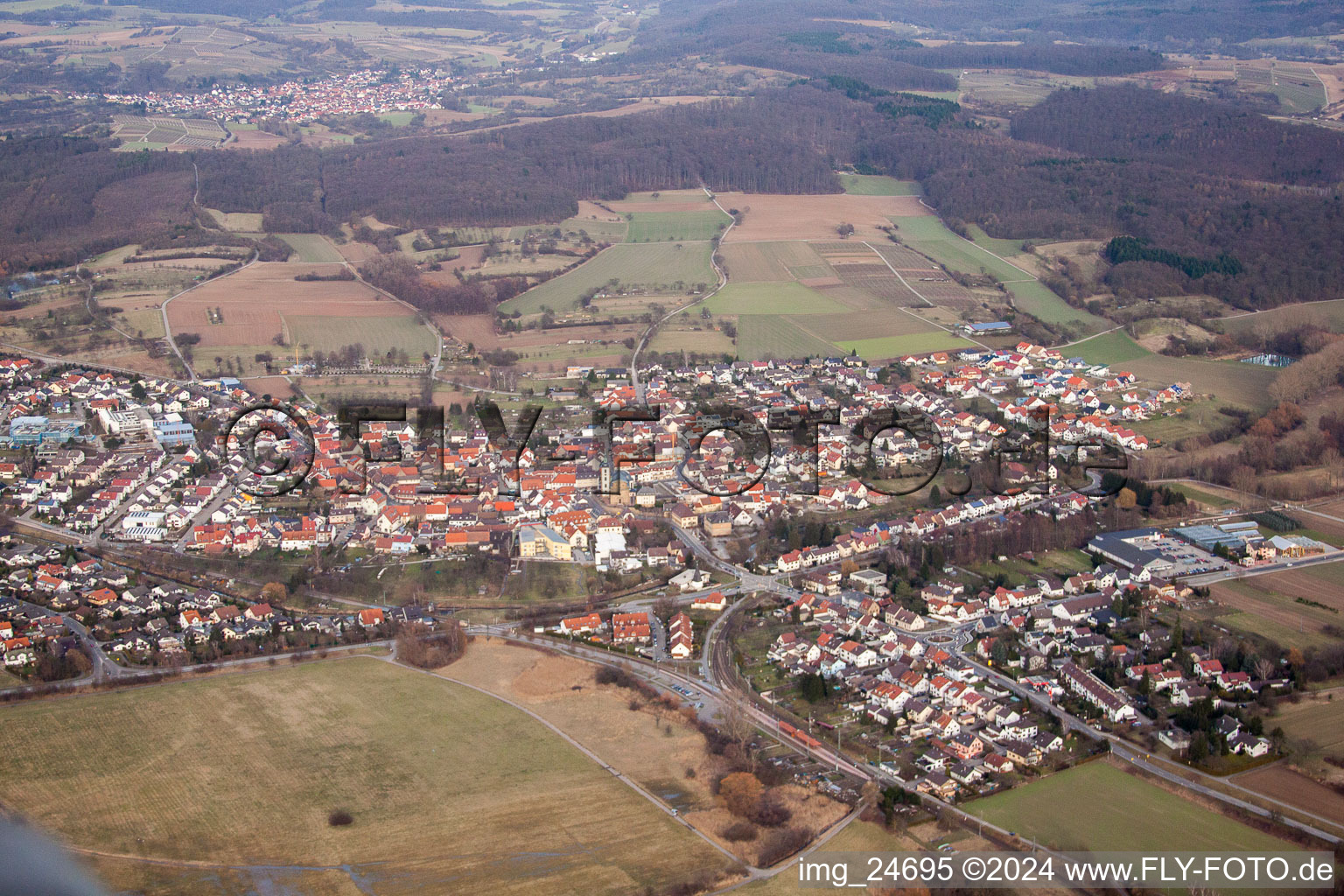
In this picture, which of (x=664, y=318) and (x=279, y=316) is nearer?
(x=279, y=316)

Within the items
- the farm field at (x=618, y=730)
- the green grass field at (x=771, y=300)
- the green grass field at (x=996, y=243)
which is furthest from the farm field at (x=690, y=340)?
the farm field at (x=618, y=730)

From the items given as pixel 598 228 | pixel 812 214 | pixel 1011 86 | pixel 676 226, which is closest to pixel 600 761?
pixel 598 228

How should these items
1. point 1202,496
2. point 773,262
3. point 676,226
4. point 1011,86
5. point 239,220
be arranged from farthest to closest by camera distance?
point 1011,86 < point 676,226 < point 239,220 < point 773,262 < point 1202,496

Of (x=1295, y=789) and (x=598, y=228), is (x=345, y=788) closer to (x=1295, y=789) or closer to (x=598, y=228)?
(x=1295, y=789)

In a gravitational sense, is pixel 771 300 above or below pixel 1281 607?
above

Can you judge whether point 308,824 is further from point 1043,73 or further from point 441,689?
point 1043,73

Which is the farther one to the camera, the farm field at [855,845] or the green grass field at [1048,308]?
the green grass field at [1048,308]

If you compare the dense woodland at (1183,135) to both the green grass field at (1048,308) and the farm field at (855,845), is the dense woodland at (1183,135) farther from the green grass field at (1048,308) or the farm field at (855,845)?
the farm field at (855,845)
